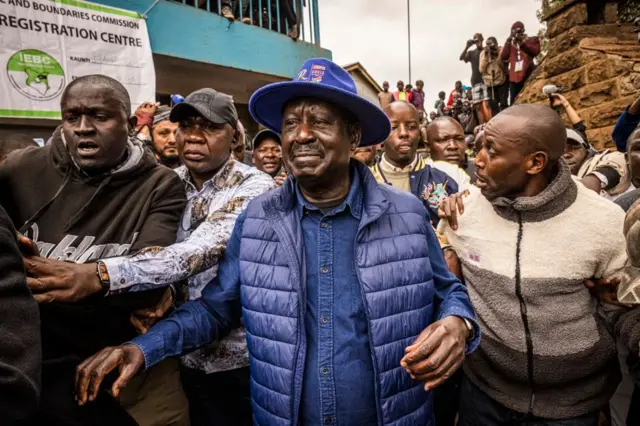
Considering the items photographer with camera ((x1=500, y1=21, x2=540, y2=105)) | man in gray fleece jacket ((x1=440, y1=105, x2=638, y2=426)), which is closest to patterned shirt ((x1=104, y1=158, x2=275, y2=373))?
man in gray fleece jacket ((x1=440, y1=105, x2=638, y2=426))

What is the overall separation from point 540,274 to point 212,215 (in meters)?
1.49

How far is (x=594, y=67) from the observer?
6895mm

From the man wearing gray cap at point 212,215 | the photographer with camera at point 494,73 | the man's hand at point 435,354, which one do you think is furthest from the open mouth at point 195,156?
the photographer with camera at point 494,73

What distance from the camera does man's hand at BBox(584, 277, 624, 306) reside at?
5.84 feet

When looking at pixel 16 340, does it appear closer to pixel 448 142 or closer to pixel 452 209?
pixel 452 209

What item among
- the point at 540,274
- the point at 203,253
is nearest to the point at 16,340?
the point at 203,253

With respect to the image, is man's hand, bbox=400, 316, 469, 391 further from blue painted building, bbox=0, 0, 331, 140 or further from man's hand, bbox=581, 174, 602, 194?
blue painted building, bbox=0, 0, 331, 140

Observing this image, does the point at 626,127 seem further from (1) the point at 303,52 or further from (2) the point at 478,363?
(1) the point at 303,52

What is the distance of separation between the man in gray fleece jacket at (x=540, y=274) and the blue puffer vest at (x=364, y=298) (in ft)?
1.54

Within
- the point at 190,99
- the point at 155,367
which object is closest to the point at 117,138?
the point at 190,99

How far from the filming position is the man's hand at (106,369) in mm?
1357

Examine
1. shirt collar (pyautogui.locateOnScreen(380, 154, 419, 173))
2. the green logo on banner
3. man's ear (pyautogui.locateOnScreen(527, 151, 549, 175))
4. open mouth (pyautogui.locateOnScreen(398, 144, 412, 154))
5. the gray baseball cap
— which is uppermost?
the green logo on banner

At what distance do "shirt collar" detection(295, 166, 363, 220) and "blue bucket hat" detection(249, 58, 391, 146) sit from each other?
0.27m

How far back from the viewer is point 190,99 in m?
2.23
